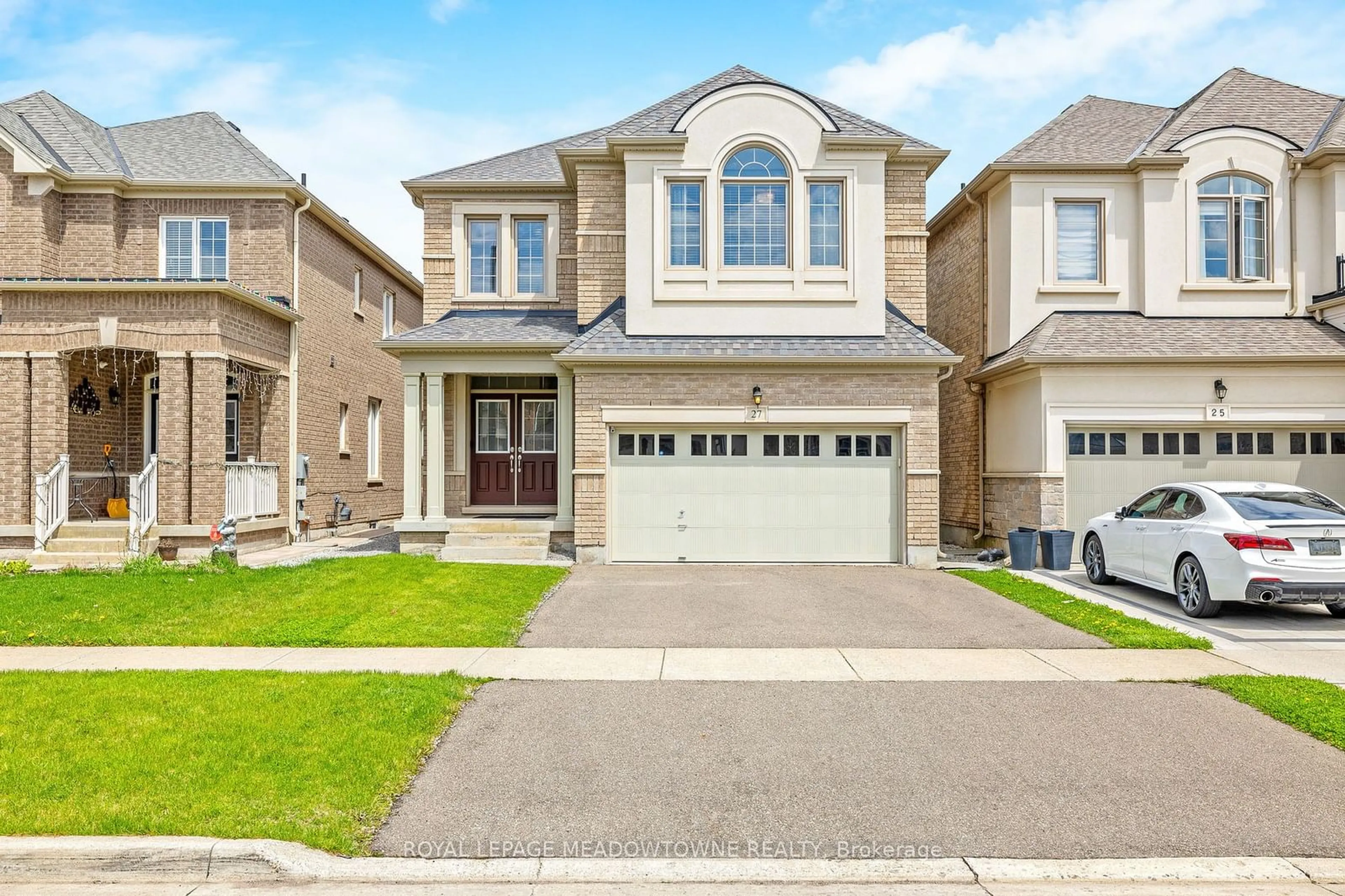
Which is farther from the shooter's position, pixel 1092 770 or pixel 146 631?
pixel 146 631

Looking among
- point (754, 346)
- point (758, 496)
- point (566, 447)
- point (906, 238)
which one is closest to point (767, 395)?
point (754, 346)

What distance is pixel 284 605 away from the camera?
34.4 feet

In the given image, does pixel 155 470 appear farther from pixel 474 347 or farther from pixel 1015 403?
pixel 1015 403

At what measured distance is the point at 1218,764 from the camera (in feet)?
18.0

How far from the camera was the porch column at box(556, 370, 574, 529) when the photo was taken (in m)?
15.4

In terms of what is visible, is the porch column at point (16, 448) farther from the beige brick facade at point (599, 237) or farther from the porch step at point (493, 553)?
the beige brick facade at point (599, 237)

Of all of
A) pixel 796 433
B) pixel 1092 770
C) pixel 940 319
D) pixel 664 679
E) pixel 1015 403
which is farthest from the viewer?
pixel 940 319

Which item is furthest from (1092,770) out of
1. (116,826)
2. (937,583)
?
(937,583)

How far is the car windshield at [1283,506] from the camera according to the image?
994 cm

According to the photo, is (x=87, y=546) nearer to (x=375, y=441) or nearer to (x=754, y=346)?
(x=375, y=441)

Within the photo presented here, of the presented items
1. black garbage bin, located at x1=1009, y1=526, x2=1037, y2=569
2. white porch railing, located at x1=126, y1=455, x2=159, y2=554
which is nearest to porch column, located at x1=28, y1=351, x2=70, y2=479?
white porch railing, located at x1=126, y1=455, x2=159, y2=554

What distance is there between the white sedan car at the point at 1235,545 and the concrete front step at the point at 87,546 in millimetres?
16028

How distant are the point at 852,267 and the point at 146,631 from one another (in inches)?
461

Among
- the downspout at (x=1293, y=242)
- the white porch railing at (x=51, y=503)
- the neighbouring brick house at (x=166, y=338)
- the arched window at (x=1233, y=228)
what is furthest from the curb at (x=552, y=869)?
the downspout at (x=1293, y=242)
